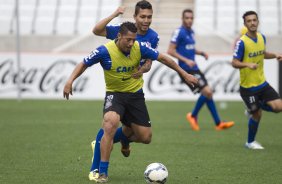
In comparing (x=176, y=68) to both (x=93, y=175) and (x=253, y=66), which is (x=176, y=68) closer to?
(x=93, y=175)

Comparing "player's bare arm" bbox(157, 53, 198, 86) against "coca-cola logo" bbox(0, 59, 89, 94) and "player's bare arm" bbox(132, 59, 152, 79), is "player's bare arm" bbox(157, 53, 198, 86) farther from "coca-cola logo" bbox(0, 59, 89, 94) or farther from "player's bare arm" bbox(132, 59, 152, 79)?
"coca-cola logo" bbox(0, 59, 89, 94)

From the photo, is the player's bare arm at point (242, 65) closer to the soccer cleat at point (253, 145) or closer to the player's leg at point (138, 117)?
the soccer cleat at point (253, 145)

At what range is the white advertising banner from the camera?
2305cm

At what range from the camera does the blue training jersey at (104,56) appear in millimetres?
8383

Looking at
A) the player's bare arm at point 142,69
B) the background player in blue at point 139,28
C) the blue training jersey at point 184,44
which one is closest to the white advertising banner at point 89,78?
the blue training jersey at point 184,44

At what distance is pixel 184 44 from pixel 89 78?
869 centimetres

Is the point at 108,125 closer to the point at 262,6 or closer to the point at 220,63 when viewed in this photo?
the point at 220,63

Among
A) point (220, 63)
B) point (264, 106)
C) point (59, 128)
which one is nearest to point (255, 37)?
point (264, 106)

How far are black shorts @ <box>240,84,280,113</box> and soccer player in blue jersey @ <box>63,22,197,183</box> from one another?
10.5 feet

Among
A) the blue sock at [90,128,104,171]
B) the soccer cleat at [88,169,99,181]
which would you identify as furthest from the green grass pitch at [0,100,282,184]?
the blue sock at [90,128,104,171]

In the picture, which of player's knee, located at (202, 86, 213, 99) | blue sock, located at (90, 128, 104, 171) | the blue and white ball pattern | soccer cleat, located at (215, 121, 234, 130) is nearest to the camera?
the blue and white ball pattern

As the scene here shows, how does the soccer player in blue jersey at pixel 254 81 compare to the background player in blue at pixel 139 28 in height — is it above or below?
below

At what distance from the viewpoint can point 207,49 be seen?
27281mm

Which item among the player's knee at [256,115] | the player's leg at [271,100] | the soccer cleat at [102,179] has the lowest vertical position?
the soccer cleat at [102,179]
